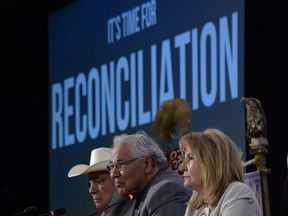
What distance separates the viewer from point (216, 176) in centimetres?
386

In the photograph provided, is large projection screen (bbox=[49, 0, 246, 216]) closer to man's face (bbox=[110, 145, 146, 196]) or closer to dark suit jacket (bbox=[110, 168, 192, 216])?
man's face (bbox=[110, 145, 146, 196])

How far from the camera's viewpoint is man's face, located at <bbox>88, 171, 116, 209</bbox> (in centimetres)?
525

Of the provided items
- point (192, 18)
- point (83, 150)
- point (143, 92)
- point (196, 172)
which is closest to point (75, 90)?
point (83, 150)

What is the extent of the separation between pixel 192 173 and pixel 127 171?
770 millimetres

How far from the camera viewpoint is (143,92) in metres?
7.43

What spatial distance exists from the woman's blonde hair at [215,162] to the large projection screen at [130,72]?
2.08 metres

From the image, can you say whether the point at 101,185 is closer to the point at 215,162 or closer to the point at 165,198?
the point at 165,198

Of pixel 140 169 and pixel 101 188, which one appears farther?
pixel 101 188

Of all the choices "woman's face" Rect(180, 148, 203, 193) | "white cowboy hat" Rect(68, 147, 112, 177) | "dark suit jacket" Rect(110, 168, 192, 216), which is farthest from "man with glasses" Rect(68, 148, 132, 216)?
"woman's face" Rect(180, 148, 203, 193)

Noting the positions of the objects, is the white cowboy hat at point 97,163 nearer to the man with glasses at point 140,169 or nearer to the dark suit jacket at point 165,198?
the man with glasses at point 140,169
